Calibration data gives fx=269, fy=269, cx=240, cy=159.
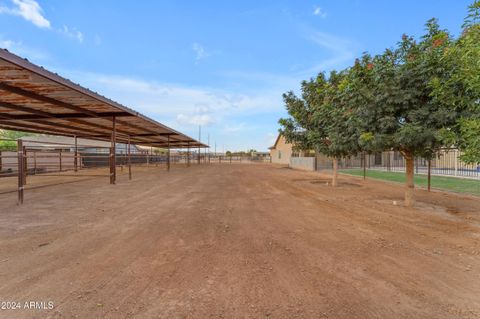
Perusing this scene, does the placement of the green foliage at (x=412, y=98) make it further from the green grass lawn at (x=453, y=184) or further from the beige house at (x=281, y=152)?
the beige house at (x=281, y=152)

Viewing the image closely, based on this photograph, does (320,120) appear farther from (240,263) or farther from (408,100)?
(240,263)

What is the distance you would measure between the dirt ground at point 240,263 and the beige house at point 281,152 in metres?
35.0

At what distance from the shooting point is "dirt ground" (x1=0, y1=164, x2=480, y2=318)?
2.68m

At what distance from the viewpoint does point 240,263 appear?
3691mm

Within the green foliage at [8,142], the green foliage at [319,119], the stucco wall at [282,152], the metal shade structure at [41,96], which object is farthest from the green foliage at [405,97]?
the stucco wall at [282,152]

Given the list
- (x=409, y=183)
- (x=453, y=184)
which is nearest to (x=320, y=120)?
(x=409, y=183)

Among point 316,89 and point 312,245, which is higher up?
point 316,89

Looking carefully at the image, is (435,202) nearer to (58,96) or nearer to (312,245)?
(312,245)

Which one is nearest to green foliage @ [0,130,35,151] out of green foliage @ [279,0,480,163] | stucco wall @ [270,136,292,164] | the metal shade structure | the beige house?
the metal shade structure

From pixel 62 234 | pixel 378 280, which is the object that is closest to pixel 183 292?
pixel 378 280

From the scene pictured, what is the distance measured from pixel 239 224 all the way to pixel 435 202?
22.8 ft

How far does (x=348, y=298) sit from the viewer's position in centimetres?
281

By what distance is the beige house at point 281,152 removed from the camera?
41938 mm

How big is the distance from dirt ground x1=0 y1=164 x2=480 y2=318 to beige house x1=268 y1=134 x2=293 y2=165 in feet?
115
